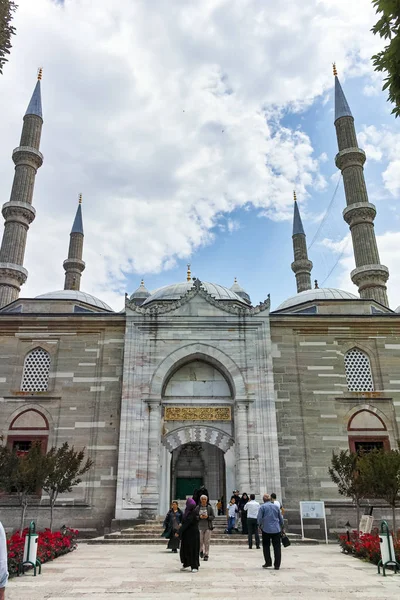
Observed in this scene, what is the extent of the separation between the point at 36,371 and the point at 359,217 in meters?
16.6

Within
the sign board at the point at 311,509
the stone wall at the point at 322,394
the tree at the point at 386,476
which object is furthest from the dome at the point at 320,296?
the tree at the point at 386,476

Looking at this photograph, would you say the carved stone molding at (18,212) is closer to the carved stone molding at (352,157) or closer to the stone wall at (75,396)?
the stone wall at (75,396)

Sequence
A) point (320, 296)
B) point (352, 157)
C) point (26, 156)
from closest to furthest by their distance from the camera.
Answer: point (320, 296) < point (26, 156) < point (352, 157)

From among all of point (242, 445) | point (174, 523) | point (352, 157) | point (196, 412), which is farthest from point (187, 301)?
point (352, 157)

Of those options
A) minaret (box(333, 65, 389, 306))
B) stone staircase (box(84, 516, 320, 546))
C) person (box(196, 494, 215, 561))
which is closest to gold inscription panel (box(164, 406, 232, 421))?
stone staircase (box(84, 516, 320, 546))

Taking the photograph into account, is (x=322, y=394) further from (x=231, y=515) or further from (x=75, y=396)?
(x=75, y=396)

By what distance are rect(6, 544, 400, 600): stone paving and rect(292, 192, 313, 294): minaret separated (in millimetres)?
22675

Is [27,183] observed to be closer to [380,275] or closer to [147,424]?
[147,424]

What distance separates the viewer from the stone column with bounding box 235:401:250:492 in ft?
50.0

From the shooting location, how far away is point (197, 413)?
16594mm

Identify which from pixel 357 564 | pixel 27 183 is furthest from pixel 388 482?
pixel 27 183

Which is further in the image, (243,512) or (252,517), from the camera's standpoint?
(243,512)

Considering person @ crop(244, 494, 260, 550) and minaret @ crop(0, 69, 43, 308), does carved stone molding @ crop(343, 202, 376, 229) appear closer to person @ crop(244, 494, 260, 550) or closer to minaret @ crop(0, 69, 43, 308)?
minaret @ crop(0, 69, 43, 308)

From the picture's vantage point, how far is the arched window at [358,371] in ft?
55.1
